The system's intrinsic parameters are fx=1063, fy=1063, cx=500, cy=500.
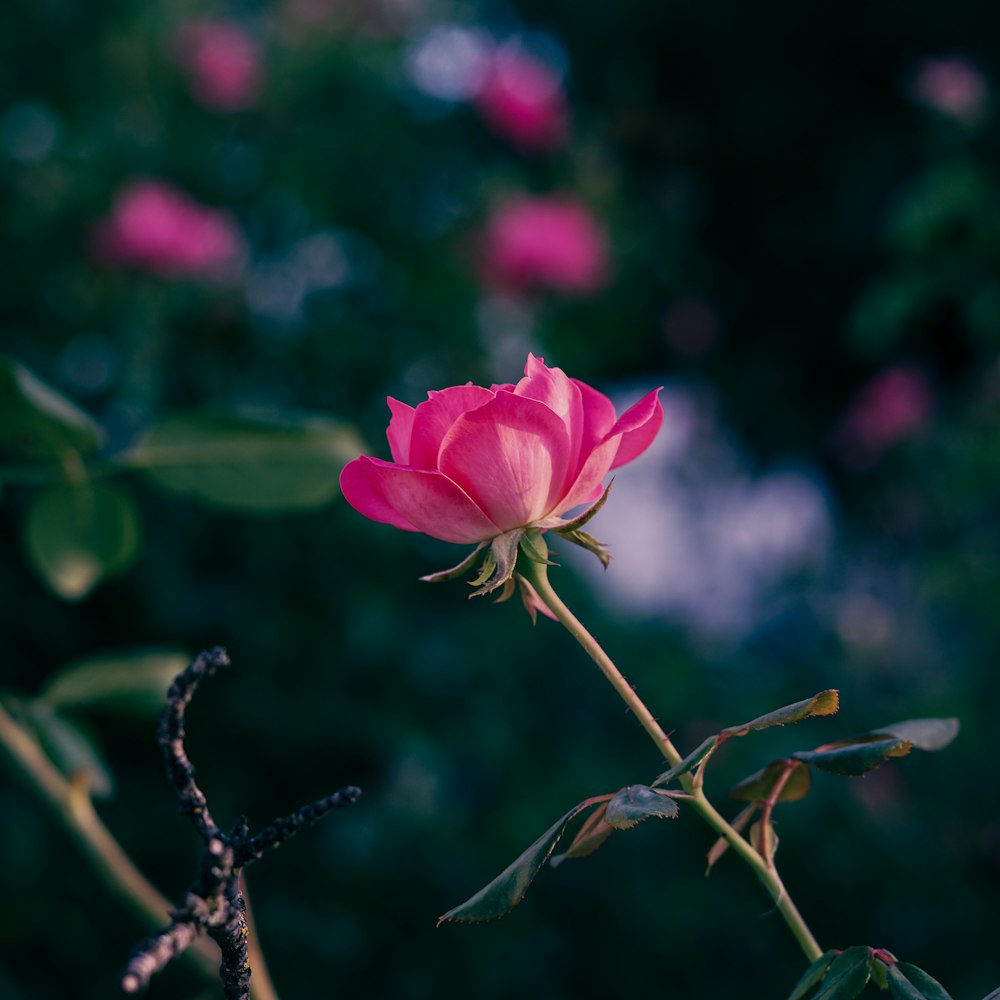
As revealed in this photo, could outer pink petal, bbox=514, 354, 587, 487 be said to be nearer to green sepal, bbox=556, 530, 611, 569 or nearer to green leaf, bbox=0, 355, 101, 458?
green sepal, bbox=556, 530, 611, 569

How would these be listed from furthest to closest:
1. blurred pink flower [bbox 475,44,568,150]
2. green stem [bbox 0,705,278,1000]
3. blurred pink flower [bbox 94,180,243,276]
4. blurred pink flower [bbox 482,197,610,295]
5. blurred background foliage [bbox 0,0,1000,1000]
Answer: blurred pink flower [bbox 475,44,568,150]
blurred pink flower [bbox 482,197,610,295]
blurred pink flower [bbox 94,180,243,276]
blurred background foliage [bbox 0,0,1000,1000]
green stem [bbox 0,705,278,1000]

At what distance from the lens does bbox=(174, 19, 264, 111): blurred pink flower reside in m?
2.36

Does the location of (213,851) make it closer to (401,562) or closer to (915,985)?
(915,985)

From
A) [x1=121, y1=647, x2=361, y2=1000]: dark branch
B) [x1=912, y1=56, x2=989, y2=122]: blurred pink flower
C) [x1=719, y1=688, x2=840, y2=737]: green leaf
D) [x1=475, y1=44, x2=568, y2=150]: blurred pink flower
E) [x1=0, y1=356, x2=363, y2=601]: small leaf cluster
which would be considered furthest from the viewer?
[x1=475, y1=44, x2=568, y2=150]: blurred pink flower

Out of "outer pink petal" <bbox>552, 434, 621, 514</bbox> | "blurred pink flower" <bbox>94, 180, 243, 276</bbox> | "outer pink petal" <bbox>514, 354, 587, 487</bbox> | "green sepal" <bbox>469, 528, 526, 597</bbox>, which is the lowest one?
"green sepal" <bbox>469, 528, 526, 597</bbox>

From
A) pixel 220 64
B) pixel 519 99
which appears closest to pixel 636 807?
pixel 220 64

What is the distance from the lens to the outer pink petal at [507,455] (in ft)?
1.31

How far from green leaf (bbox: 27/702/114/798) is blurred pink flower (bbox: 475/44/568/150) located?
2256 millimetres

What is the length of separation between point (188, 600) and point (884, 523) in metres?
3.10

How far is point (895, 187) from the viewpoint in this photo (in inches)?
136

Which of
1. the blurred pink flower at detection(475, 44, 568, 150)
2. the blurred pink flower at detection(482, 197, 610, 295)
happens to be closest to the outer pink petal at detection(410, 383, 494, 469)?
the blurred pink flower at detection(482, 197, 610, 295)

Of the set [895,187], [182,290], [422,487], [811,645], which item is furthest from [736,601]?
[422,487]

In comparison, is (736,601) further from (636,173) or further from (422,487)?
(422,487)

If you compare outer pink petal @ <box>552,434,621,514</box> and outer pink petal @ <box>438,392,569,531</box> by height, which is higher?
outer pink petal @ <box>438,392,569,531</box>
